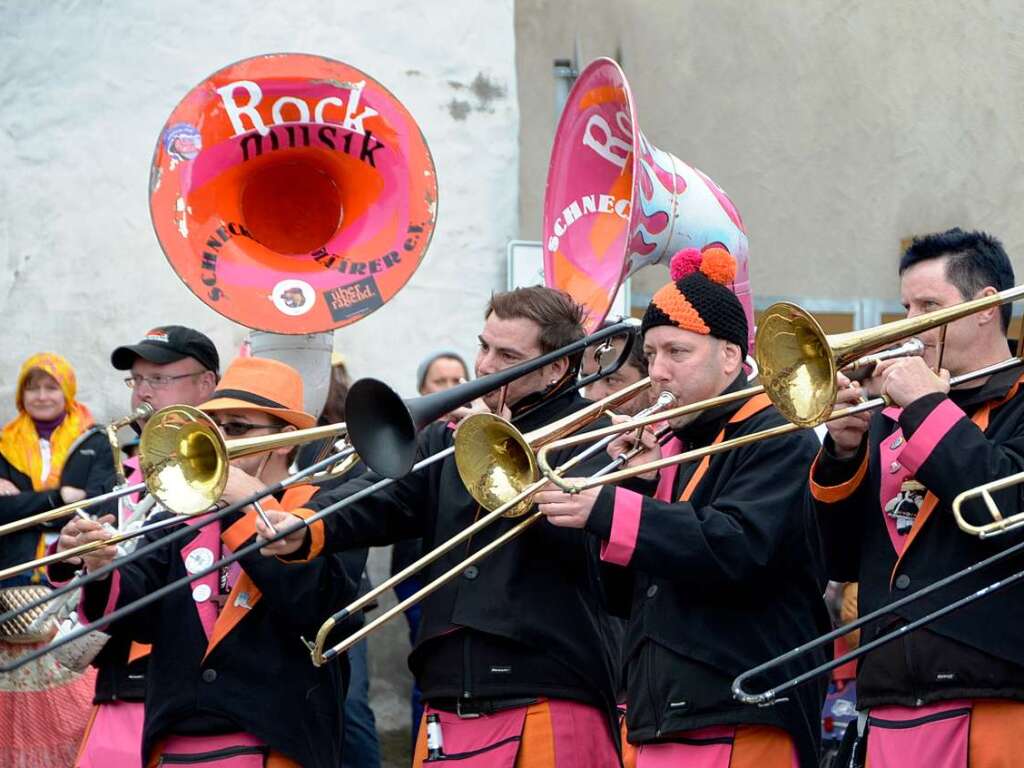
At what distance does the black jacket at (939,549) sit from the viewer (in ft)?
12.2

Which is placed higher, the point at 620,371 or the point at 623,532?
the point at 620,371

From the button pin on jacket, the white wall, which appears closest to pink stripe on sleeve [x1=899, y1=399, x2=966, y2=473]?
the button pin on jacket

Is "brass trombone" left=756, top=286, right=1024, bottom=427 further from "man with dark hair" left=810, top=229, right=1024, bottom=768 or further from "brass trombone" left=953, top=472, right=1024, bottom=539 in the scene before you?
"brass trombone" left=953, top=472, right=1024, bottom=539

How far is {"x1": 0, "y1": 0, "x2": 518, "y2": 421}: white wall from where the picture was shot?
355 inches

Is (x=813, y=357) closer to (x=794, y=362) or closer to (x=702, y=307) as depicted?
(x=794, y=362)

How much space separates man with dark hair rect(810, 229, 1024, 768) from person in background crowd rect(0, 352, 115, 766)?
3.54 meters

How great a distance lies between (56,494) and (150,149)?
2.63 metres

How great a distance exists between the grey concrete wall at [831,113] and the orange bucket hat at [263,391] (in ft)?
17.1

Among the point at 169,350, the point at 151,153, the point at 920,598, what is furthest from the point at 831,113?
the point at 920,598

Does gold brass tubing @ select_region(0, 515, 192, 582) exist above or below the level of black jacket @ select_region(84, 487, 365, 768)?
above

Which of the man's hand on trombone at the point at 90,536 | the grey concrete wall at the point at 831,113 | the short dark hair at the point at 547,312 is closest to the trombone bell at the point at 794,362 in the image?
the short dark hair at the point at 547,312

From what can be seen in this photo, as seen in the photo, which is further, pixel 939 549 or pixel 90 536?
pixel 90 536

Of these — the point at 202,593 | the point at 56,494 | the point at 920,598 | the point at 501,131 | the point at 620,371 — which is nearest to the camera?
the point at 920,598

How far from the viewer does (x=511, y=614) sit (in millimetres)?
4613
